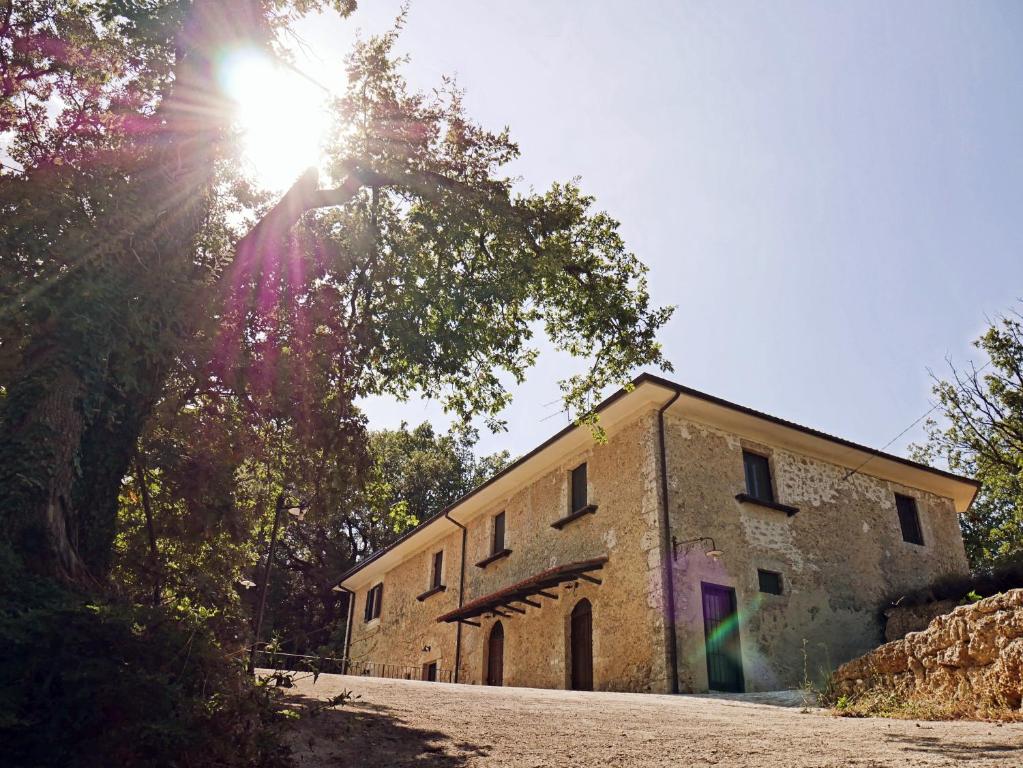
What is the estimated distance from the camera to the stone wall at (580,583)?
11.9 meters

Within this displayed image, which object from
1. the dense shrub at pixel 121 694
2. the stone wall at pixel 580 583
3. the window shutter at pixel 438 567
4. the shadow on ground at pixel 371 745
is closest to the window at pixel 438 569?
the window shutter at pixel 438 567

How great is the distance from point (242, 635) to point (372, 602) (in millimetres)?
21852

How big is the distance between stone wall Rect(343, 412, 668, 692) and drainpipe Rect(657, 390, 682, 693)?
126 mm

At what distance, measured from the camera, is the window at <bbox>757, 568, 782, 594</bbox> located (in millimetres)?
12703

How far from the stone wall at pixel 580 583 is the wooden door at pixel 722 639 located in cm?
105

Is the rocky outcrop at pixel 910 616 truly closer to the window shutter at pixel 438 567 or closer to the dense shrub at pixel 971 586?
the dense shrub at pixel 971 586

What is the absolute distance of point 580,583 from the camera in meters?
13.4

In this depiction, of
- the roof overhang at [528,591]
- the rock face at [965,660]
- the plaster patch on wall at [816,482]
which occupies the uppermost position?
the plaster patch on wall at [816,482]

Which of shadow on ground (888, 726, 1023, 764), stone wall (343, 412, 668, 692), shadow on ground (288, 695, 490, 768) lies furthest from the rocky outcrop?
shadow on ground (288, 695, 490, 768)

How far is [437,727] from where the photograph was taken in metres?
4.69

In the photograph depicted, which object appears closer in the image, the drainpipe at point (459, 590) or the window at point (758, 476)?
the window at point (758, 476)

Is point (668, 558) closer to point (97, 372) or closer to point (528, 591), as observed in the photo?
point (528, 591)

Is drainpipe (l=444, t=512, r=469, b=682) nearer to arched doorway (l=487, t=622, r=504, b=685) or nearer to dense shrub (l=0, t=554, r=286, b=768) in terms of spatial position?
arched doorway (l=487, t=622, r=504, b=685)

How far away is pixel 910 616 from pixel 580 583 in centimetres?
A: 628
